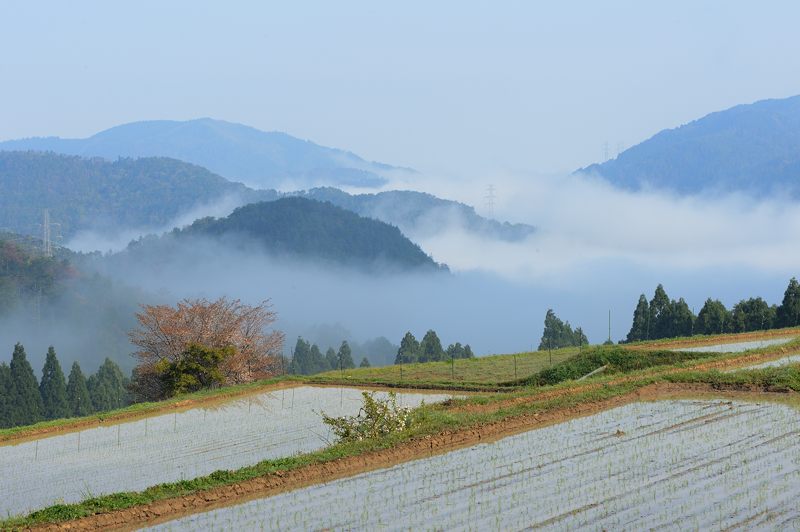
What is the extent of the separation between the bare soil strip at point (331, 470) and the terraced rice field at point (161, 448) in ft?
6.37

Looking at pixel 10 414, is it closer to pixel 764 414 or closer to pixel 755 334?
pixel 755 334

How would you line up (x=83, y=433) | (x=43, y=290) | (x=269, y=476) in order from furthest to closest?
(x=43, y=290), (x=83, y=433), (x=269, y=476)

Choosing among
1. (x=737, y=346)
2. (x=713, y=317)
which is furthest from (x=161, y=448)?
(x=713, y=317)

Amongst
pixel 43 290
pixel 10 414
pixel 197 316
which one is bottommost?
pixel 10 414

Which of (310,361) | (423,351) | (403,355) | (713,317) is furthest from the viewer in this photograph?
(310,361)

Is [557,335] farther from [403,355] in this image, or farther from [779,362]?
[779,362]

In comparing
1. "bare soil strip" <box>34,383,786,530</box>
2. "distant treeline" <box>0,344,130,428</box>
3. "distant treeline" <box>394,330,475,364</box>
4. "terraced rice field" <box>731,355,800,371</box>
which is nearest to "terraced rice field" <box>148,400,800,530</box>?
"bare soil strip" <box>34,383,786,530</box>

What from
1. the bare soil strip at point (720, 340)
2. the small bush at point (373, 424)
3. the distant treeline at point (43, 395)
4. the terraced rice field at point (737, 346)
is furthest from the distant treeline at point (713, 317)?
the small bush at point (373, 424)

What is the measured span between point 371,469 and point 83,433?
14.1m

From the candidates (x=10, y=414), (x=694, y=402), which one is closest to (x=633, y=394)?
(x=694, y=402)

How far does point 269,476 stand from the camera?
17078mm

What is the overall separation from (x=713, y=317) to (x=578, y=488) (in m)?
52.8

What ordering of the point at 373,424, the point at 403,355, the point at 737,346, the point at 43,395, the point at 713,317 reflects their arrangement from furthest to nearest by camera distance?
the point at 403,355, the point at 43,395, the point at 713,317, the point at 737,346, the point at 373,424

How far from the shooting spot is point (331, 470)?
58.8ft
